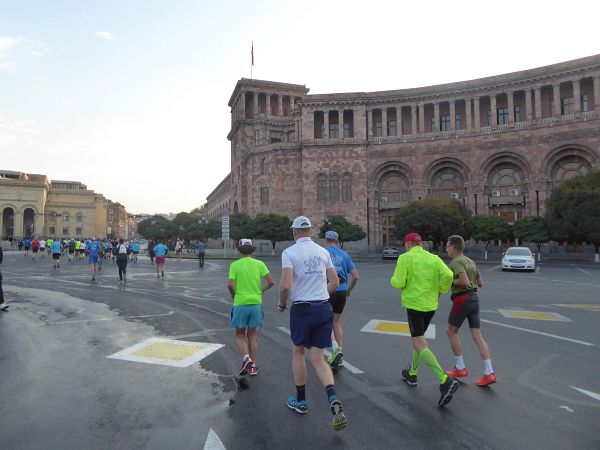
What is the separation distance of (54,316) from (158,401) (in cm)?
659

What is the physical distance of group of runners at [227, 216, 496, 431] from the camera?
440 centimetres

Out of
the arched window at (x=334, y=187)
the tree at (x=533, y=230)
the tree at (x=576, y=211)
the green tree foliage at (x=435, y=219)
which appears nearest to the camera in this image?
the tree at (x=576, y=211)

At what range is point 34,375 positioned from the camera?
5.61 metres

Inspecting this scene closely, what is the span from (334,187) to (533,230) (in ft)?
75.3

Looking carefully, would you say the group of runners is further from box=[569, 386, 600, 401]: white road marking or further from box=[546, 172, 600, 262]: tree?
box=[546, 172, 600, 262]: tree

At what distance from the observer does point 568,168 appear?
141 ft

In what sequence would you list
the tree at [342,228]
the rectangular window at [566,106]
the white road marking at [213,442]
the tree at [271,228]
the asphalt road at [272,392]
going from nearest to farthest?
the white road marking at [213,442], the asphalt road at [272,392], the rectangular window at [566,106], the tree at [342,228], the tree at [271,228]

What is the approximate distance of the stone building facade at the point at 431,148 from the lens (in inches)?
1698

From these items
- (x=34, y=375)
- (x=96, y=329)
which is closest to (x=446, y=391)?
(x=34, y=375)

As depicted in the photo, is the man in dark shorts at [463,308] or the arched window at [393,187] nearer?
the man in dark shorts at [463,308]

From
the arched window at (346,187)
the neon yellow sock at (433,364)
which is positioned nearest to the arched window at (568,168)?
the arched window at (346,187)

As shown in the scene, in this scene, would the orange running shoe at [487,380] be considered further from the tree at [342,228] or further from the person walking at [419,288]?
the tree at [342,228]

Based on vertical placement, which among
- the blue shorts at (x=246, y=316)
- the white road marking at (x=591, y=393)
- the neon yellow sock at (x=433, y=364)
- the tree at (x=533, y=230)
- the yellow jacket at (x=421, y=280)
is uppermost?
the tree at (x=533, y=230)

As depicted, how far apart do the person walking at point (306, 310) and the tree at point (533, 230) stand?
120ft
